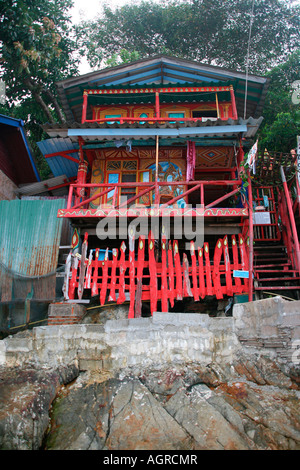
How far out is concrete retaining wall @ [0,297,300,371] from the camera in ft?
20.8

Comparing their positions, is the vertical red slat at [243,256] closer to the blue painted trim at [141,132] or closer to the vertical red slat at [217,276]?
the vertical red slat at [217,276]

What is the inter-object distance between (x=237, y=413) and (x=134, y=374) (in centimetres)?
206

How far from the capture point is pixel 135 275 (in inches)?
336

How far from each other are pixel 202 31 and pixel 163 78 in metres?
12.2

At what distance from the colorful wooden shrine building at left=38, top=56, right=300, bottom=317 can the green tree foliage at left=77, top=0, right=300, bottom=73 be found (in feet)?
35.2

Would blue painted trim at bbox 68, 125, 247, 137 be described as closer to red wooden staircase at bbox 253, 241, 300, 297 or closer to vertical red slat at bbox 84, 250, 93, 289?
red wooden staircase at bbox 253, 241, 300, 297

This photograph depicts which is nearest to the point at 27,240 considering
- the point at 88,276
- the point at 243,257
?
the point at 88,276

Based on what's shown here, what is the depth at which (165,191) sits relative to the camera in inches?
459

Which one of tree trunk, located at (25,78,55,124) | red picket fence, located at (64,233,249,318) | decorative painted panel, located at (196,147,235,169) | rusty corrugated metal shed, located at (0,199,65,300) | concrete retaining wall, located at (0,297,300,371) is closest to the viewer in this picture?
concrete retaining wall, located at (0,297,300,371)

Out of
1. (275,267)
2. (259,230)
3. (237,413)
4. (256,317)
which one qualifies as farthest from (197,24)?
(237,413)

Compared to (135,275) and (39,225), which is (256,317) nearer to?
(135,275)

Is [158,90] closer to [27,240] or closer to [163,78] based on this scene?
[163,78]

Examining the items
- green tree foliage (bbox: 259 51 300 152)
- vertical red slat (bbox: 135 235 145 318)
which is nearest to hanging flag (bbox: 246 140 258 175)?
vertical red slat (bbox: 135 235 145 318)
